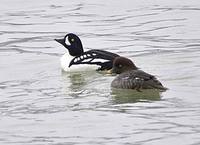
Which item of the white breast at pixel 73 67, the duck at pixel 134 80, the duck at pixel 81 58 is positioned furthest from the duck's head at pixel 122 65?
the white breast at pixel 73 67

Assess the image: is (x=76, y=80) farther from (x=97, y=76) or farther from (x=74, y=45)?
(x=74, y=45)

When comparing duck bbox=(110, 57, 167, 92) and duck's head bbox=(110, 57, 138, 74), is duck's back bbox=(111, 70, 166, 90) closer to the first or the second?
duck bbox=(110, 57, 167, 92)

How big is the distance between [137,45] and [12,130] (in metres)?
7.65

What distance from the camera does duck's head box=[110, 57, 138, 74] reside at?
15.8 metres

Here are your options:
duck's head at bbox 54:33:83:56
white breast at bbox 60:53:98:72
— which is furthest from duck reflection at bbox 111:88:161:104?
duck's head at bbox 54:33:83:56

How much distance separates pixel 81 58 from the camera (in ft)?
58.2

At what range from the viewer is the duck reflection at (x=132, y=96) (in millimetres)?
14315

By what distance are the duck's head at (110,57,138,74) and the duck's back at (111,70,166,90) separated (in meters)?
0.43

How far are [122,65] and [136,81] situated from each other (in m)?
1.01

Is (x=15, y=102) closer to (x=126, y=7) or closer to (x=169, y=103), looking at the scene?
(x=169, y=103)

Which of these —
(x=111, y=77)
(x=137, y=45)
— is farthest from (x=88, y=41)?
(x=111, y=77)

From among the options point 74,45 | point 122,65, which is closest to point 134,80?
point 122,65

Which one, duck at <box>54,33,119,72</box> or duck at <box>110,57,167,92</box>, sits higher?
duck at <box>54,33,119,72</box>

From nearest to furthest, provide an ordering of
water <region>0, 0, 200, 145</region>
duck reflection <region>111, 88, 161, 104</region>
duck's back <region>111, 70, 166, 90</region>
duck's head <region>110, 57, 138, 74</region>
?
water <region>0, 0, 200, 145</region>
duck reflection <region>111, 88, 161, 104</region>
duck's back <region>111, 70, 166, 90</region>
duck's head <region>110, 57, 138, 74</region>
